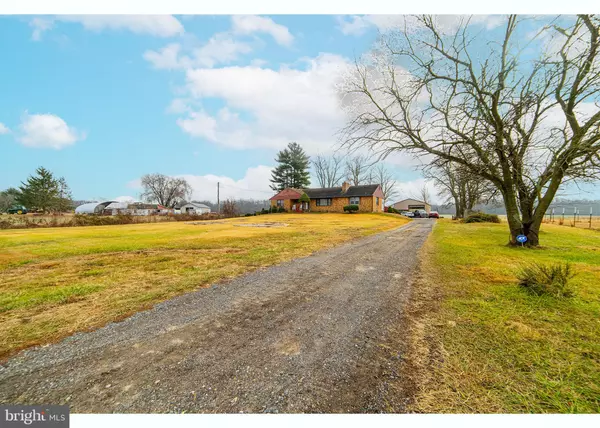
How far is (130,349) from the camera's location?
2.30m

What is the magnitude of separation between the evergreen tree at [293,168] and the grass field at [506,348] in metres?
49.5

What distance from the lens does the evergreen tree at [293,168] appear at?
53.0m

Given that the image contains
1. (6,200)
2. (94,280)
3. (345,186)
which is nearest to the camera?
(94,280)

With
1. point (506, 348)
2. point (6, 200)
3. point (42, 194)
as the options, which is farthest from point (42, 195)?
point (506, 348)

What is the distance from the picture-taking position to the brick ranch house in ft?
125

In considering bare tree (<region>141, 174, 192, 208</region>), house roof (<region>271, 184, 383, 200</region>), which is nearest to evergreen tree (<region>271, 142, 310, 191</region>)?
house roof (<region>271, 184, 383, 200</region>)

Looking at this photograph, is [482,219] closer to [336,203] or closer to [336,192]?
[336,203]

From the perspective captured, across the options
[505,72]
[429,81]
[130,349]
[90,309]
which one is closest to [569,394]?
[130,349]

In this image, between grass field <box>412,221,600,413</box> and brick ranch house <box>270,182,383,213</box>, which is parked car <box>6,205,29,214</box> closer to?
brick ranch house <box>270,182,383,213</box>

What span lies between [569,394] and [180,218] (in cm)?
3593

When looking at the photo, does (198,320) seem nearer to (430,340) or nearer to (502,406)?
(430,340)

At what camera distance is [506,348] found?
7.50ft

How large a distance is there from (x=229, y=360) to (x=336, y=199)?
39.1 m

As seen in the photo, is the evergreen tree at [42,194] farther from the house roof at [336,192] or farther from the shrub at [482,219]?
the shrub at [482,219]
